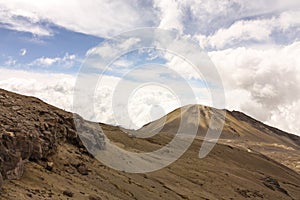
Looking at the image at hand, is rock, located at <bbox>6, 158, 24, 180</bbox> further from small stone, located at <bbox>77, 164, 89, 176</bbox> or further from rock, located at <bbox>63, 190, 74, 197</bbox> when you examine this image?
small stone, located at <bbox>77, 164, 89, 176</bbox>

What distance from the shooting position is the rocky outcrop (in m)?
25.9

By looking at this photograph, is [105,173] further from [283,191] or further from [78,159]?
[283,191]

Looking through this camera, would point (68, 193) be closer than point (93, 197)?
Yes

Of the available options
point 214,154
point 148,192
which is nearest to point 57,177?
point 148,192

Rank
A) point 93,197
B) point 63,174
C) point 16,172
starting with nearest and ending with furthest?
1. point 16,172
2. point 93,197
3. point 63,174

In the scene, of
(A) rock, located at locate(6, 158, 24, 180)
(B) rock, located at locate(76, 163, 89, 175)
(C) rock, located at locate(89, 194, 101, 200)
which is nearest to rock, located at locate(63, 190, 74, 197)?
(C) rock, located at locate(89, 194, 101, 200)

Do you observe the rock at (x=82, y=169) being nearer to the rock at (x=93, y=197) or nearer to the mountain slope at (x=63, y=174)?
the mountain slope at (x=63, y=174)

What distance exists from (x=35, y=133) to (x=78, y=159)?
7.17 meters

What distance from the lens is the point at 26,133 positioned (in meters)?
29.7

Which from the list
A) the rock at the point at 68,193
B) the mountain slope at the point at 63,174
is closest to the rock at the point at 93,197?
the mountain slope at the point at 63,174

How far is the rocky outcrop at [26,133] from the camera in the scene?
2594 centimetres

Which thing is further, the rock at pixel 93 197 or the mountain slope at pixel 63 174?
the rock at pixel 93 197

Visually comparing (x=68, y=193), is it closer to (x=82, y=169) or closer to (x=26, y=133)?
(x=26, y=133)

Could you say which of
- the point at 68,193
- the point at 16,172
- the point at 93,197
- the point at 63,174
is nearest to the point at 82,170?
the point at 63,174
